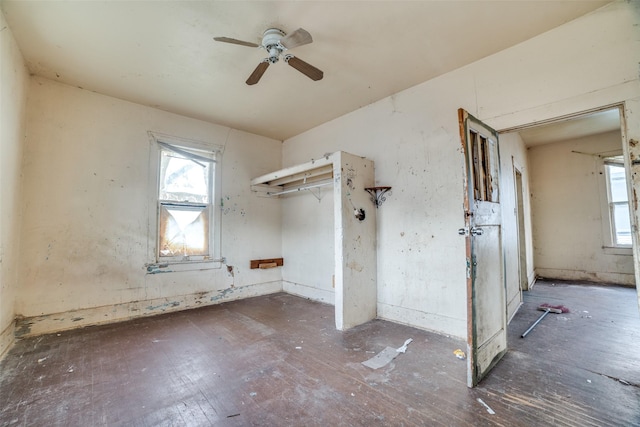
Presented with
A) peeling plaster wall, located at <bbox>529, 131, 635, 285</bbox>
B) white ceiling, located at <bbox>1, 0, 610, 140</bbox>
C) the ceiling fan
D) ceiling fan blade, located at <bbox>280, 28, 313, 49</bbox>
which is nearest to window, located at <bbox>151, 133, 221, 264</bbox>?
white ceiling, located at <bbox>1, 0, 610, 140</bbox>

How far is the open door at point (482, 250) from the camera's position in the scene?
2010 millimetres

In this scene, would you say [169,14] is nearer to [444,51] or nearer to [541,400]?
[444,51]

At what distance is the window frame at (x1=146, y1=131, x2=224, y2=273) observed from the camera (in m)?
3.81

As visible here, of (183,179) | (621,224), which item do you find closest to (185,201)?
(183,179)

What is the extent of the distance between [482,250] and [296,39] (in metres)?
2.34

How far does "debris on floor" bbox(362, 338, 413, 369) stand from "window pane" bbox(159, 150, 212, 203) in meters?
3.43

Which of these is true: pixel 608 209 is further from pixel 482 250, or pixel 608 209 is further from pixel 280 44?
pixel 280 44

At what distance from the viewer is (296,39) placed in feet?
7.13

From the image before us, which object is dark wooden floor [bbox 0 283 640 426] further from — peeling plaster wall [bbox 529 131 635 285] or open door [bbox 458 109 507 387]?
peeling plaster wall [bbox 529 131 635 285]

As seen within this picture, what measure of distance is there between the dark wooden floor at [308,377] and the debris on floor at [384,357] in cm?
7

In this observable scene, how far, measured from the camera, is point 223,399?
72.7 inches

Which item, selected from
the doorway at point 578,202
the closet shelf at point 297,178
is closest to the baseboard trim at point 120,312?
the closet shelf at point 297,178

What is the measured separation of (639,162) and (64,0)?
181 inches

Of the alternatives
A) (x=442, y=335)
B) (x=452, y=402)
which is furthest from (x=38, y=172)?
(x=442, y=335)
